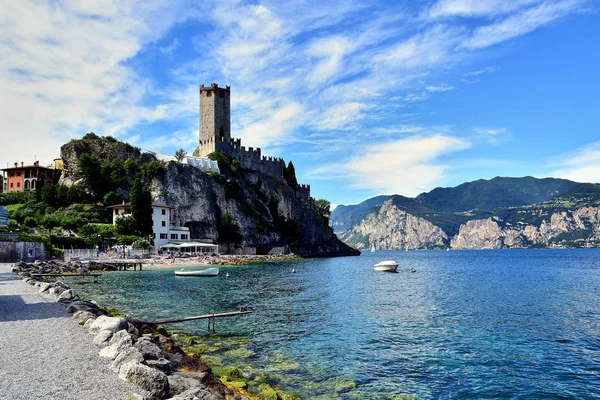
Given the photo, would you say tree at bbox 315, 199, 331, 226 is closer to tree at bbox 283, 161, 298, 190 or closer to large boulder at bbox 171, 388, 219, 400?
tree at bbox 283, 161, 298, 190

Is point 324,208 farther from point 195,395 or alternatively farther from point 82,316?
point 195,395

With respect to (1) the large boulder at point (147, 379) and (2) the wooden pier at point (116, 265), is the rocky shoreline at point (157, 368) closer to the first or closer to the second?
(1) the large boulder at point (147, 379)

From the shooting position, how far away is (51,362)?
9531 mm

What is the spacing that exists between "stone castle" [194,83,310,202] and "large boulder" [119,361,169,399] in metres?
97.4

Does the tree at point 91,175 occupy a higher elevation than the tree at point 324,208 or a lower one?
higher

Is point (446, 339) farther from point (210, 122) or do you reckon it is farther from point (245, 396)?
A: point (210, 122)

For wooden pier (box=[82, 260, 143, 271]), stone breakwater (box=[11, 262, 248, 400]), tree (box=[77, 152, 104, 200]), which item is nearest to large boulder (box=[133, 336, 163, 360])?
stone breakwater (box=[11, 262, 248, 400])

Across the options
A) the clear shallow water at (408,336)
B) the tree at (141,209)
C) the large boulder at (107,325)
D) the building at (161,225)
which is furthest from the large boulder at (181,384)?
the tree at (141,209)

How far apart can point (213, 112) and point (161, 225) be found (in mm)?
39776

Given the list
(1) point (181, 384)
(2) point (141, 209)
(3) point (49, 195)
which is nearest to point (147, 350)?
(1) point (181, 384)

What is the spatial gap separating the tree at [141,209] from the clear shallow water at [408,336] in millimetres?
41443

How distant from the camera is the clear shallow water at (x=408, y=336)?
1220 cm

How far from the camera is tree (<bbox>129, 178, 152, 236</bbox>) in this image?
73.9 meters

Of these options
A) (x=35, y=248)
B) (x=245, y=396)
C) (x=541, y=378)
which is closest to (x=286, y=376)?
(x=245, y=396)
